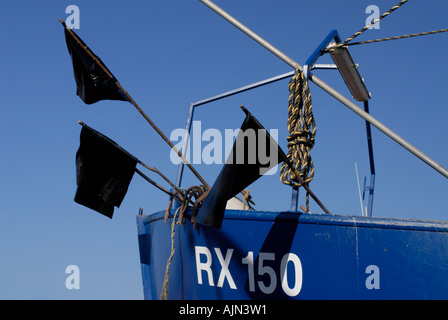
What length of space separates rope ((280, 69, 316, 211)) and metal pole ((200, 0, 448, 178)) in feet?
1.69

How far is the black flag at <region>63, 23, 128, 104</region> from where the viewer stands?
23.7ft

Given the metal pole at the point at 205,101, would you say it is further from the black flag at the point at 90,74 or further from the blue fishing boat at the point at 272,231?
the black flag at the point at 90,74

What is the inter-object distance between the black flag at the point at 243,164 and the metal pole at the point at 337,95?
4.69 ft

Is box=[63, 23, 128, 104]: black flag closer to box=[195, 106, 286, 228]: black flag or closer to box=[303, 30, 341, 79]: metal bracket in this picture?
box=[195, 106, 286, 228]: black flag

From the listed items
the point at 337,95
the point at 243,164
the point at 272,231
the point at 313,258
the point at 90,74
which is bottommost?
the point at 313,258

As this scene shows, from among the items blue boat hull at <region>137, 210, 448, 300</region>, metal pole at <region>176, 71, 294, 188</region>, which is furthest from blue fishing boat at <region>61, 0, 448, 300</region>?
metal pole at <region>176, 71, 294, 188</region>

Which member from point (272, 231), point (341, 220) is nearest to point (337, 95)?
point (341, 220)

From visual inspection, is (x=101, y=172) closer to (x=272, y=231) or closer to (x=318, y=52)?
(x=272, y=231)

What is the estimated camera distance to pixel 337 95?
7.48 m

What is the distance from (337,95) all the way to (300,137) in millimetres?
1102

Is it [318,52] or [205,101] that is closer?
[318,52]

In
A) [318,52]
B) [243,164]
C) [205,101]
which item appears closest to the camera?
[243,164]

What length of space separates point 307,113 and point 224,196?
1459 mm

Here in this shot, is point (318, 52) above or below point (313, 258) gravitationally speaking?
above
